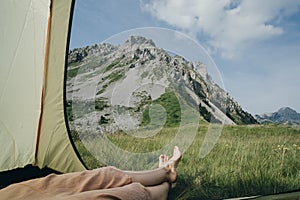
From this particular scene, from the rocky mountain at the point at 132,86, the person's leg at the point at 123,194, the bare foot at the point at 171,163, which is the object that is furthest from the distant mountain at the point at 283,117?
the person's leg at the point at 123,194

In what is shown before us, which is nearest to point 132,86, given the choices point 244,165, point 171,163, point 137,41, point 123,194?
point 137,41

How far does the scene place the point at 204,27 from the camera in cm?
179

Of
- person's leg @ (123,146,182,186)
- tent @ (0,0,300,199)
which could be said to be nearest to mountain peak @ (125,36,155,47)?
tent @ (0,0,300,199)

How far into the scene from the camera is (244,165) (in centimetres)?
167

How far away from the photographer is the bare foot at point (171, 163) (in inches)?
64.4

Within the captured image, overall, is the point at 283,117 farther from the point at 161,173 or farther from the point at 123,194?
the point at 123,194

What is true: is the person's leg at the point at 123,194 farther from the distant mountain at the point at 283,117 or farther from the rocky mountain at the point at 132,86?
the distant mountain at the point at 283,117

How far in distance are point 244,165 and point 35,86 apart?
1.06 meters

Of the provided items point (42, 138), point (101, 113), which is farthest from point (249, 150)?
point (42, 138)

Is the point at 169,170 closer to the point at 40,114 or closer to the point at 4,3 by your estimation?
the point at 40,114

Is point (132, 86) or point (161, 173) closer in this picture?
point (161, 173)

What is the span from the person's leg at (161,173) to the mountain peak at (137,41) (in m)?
0.53

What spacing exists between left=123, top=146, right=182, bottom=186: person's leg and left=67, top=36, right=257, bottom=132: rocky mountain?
172mm

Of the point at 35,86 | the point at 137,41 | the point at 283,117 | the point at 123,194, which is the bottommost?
the point at 123,194
